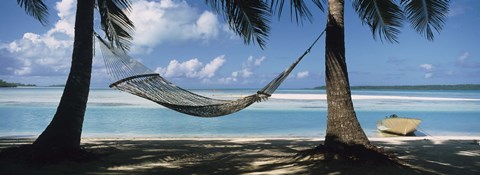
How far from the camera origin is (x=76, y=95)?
3.55 metres

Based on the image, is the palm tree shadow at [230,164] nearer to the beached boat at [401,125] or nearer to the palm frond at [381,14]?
the palm frond at [381,14]

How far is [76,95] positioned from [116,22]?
146 centimetres

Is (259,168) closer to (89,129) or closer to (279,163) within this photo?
(279,163)

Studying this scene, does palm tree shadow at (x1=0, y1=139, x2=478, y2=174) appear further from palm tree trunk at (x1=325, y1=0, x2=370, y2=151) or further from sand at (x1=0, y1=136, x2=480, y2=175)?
palm tree trunk at (x1=325, y1=0, x2=370, y2=151)

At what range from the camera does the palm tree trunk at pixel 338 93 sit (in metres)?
3.41

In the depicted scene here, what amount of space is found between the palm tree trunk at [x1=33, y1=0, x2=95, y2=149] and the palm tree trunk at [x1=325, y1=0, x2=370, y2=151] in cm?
208

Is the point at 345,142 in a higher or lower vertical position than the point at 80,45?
lower

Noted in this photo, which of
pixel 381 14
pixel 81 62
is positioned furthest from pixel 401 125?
pixel 81 62

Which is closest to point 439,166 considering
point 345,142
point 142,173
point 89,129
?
point 345,142

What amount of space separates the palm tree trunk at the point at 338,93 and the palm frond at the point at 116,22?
2.09 m

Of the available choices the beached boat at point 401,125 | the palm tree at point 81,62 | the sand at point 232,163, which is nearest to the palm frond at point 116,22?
the palm tree at point 81,62

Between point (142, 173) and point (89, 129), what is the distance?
7.44 metres

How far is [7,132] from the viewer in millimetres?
9000


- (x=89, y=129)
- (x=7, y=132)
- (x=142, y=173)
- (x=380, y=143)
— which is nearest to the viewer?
(x=142, y=173)
